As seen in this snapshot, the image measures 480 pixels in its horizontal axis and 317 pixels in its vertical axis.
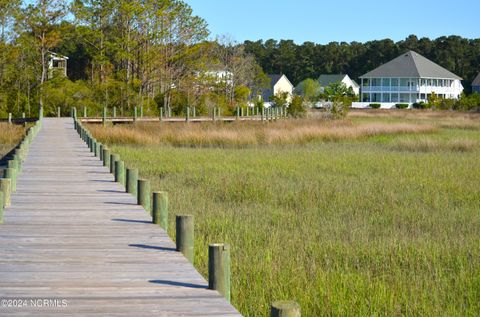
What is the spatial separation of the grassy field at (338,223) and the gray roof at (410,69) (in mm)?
66458

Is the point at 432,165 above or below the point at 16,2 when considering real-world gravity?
below

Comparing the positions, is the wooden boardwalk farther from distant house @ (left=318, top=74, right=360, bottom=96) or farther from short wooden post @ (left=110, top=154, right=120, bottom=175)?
distant house @ (left=318, top=74, right=360, bottom=96)

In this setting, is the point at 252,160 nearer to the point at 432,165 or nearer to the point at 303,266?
the point at 432,165

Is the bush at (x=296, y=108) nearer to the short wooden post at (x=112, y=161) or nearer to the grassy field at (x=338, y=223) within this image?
the grassy field at (x=338, y=223)

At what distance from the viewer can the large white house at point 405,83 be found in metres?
91.4

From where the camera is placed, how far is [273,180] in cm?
1772

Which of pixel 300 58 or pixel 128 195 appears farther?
pixel 300 58

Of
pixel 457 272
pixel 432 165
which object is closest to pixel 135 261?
pixel 457 272

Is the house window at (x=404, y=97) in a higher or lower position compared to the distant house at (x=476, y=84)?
lower

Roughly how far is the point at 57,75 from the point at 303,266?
4129cm

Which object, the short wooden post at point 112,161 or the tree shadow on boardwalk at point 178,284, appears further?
the short wooden post at point 112,161

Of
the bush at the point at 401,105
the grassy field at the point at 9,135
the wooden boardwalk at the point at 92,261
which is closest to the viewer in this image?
the wooden boardwalk at the point at 92,261

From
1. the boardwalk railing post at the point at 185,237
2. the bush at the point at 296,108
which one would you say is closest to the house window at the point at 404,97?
the bush at the point at 296,108

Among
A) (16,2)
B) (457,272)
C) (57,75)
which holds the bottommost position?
(457,272)
